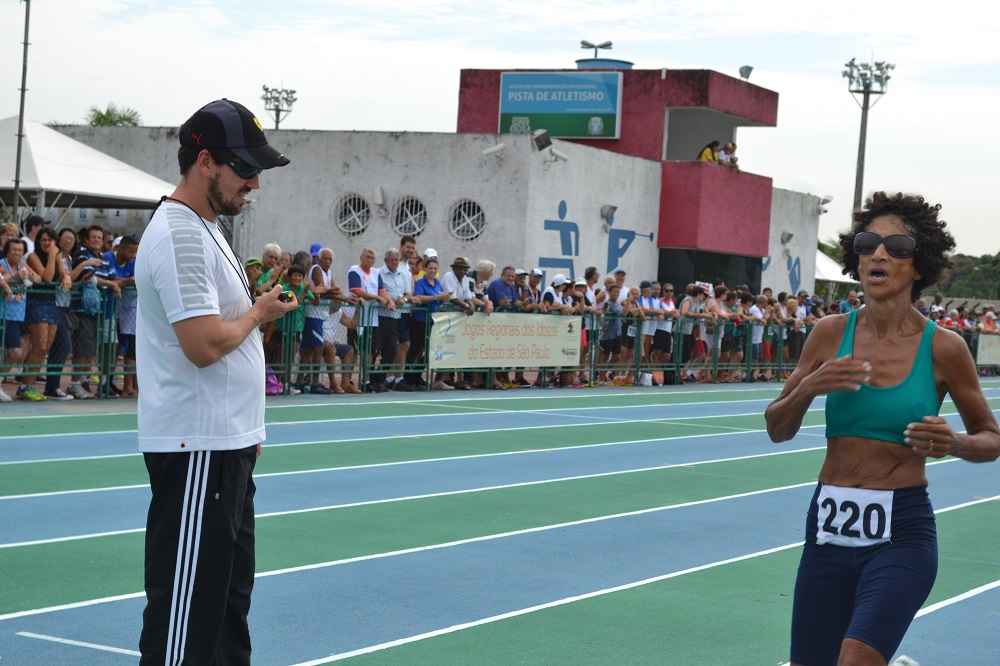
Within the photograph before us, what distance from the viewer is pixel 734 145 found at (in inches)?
1501

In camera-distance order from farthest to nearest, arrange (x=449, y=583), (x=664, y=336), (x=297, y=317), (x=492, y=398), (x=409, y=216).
Result: (x=409, y=216) < (x=664, y=336) < (x=492, y=398) < (x=297, y=317) < (x=449, y=583)

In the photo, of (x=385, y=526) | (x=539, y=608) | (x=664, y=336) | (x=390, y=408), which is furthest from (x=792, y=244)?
(x=539, y=608)

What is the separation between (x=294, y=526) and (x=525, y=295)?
532 inches

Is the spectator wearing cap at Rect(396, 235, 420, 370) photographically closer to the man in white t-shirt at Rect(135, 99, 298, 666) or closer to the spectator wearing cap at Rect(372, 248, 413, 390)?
the spectator wearing cap at Rect(372, 248, 413, 390)

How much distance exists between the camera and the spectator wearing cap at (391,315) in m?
19.9

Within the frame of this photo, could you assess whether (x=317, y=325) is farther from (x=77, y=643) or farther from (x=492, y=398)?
(x=77, y=643)

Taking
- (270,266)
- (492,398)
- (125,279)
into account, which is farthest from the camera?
(492,398)

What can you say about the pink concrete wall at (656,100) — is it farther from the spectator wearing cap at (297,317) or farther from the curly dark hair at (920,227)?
the curly dark hair at (920,227)

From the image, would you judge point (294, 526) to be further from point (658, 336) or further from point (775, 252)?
point (775, 252)

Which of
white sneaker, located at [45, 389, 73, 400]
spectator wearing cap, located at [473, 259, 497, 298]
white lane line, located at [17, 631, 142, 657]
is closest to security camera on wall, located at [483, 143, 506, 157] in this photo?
spectator wearing cap, located at [473, 259, 497, 298]

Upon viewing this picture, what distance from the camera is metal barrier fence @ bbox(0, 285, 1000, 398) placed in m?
16.1

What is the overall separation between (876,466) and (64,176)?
20.8 metres

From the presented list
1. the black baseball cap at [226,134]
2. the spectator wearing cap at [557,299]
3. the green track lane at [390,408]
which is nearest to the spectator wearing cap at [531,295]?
the spectator wearing cap at [557,299]

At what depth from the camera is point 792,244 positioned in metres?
42.3
